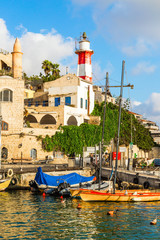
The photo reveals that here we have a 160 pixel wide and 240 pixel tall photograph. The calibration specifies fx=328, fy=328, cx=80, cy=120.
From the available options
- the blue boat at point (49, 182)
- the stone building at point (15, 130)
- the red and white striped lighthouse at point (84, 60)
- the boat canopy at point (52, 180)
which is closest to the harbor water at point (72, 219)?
the blue boat at point (49, 182)

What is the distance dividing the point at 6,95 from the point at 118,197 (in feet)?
86.2

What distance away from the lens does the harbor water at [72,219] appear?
715 inches

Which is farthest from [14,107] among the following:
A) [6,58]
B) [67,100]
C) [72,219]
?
[6,58]

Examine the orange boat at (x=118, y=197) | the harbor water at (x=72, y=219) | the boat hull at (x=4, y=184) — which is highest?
the boat hull at (x=4, y=184)

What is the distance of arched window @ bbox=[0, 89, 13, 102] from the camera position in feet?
154

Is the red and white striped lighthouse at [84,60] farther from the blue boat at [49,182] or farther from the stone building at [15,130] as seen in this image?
the blue boat at [49,182]

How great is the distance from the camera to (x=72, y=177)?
31984 mm

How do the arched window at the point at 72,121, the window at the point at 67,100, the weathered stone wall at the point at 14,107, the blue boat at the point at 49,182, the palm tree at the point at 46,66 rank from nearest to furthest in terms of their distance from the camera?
the blue boat at the point at 49,182 → the weathered stone wall at the point at 14,107 → the arched window at the point at 72,121 → the window at the point at 67,100 → the palm tree at the point at 46,66

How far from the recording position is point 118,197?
1063 inches

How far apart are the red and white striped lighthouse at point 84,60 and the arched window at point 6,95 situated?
2072cm

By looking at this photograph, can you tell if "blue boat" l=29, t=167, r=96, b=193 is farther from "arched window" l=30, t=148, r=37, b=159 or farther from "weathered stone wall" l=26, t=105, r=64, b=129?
"weathered stone wall" l=26, t=105, r=64, b=129

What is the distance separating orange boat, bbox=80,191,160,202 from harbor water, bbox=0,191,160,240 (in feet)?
1.55

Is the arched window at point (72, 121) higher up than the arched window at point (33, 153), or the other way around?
the arched window at point (72, 121)

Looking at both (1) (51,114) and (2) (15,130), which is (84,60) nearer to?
(1) (51,114)
